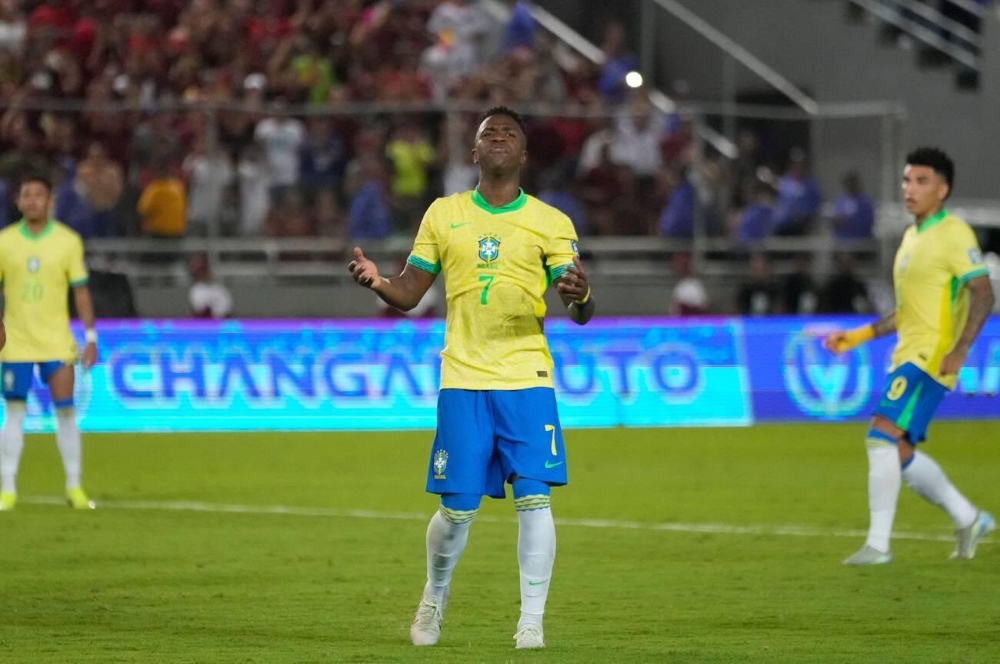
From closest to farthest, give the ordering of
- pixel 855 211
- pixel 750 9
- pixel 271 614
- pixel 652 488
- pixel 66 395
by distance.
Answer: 1. pixel 271 614
2. pixel 66 395
3. pixel 652 488
4. pixel 855 211
5. pixel 750 9

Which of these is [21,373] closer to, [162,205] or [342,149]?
[162,205]

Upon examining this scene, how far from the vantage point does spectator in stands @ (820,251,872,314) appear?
2134 centimetres

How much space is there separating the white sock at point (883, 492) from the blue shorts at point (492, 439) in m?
3.53

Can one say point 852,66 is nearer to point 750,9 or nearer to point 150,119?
point 750,9

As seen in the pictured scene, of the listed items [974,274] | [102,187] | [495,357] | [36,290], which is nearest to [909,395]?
[974,274]

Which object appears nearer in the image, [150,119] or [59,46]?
[150,119]

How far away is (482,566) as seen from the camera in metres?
10.5

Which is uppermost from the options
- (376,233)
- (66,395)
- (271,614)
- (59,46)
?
(59,46)

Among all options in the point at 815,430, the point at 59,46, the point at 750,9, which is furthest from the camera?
the point at 750,9

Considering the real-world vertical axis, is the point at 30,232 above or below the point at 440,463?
above

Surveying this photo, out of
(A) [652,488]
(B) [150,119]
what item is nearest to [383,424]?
(B) [150,119]

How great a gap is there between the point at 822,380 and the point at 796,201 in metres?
2.35

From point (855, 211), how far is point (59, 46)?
10.0m

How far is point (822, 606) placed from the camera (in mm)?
8844
